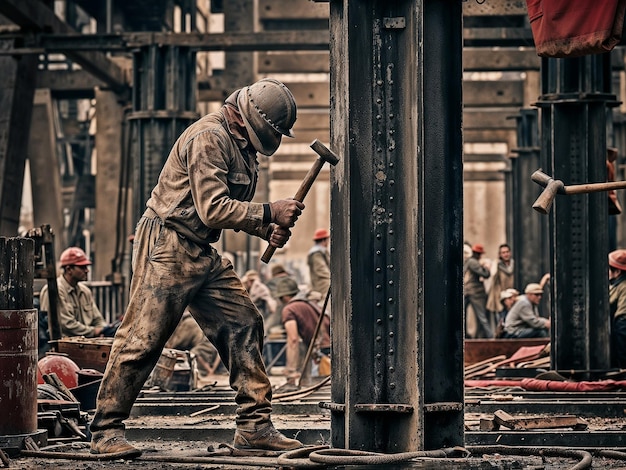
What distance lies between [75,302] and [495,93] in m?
16.4

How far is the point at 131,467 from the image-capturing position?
742cm

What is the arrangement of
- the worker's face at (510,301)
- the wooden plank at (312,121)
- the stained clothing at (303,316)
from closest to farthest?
1. the stained clothing at (303,316)
2. the worker's face at (510,301)
3. the wooden plank at (312,121)

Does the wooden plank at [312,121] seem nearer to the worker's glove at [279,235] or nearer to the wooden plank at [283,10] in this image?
the wooden plank at [283,10]

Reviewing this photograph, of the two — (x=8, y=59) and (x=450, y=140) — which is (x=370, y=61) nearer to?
(x=450, y=140)

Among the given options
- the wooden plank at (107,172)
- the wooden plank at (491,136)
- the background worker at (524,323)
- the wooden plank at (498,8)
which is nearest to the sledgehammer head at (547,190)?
the background worker at (524,323)

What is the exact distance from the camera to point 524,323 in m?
19.8

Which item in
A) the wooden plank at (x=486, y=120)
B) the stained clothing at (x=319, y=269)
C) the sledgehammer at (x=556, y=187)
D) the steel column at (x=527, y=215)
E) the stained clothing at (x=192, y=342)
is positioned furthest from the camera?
the wooden plank at (x=486, y=120)

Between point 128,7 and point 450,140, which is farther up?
point 128,7

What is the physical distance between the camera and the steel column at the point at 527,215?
26.5 meters

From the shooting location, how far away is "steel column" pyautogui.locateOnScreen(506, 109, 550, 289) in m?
26.5

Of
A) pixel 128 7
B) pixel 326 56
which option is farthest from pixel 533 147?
pixel 128 7

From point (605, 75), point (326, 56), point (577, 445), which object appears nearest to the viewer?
point (577, 445)

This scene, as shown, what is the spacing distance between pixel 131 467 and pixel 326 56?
20143 mm

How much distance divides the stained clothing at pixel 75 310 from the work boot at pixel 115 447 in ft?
22.0
